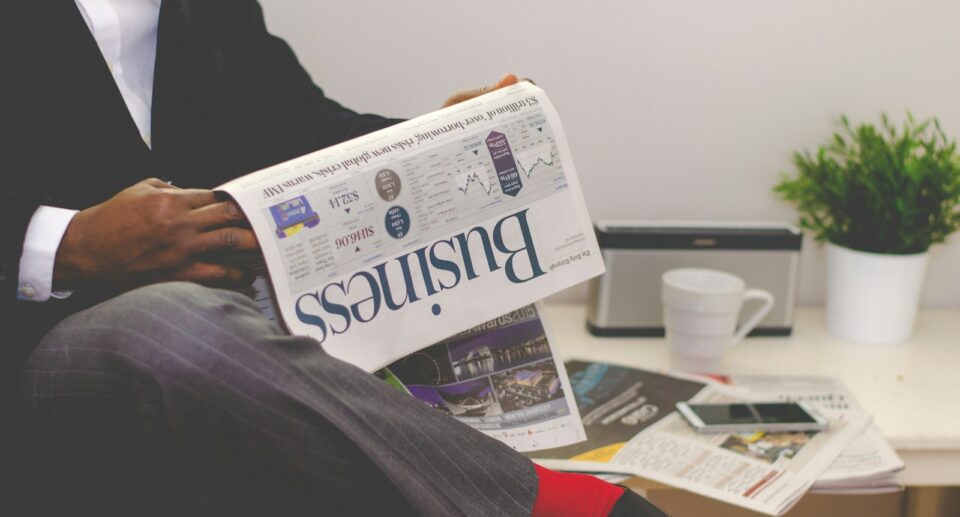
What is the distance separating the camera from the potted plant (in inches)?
44.8

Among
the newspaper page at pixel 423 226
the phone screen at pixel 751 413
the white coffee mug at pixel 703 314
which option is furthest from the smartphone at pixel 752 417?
the newspaper page at pixel 423 226

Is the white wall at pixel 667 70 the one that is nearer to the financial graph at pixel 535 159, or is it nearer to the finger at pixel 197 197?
the financial graph at pixel 535 159

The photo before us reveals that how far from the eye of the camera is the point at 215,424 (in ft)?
2.10

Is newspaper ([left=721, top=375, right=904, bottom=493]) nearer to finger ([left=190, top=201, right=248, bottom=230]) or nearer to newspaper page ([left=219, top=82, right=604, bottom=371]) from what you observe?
newspaper page ([left=219, top=82, right=604, bottom=371])

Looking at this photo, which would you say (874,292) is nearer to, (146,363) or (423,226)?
(423,226)

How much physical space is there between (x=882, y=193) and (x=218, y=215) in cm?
85

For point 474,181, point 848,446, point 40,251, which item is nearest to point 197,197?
point 40,251

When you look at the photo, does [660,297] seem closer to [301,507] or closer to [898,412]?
[898,412]

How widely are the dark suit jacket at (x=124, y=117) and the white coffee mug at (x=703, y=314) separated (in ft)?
1.40

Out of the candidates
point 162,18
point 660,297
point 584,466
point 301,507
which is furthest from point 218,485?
point 660,297

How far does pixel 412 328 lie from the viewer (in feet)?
2.62

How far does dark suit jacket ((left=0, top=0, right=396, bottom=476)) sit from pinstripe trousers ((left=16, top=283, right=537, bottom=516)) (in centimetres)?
7

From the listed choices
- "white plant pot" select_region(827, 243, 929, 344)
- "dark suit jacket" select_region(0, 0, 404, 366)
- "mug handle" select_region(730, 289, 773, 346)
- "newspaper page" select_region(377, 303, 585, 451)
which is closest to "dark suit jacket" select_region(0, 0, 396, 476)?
"dark suit jacket" select_region(0, 0, 404, 366)

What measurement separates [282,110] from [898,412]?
2.63 ft
